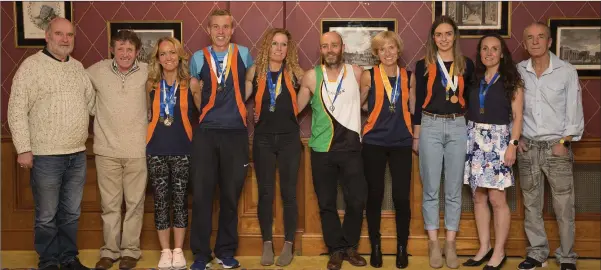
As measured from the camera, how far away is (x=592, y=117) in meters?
4.51

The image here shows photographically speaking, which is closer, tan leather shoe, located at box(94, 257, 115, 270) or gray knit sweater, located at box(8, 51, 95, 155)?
gray knit sweater, located at box(8, 51, 95, 155)

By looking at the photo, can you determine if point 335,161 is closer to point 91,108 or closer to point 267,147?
point 267,147

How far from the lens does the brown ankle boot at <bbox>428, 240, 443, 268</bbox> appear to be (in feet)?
13.8

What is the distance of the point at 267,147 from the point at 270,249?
721 millimetres

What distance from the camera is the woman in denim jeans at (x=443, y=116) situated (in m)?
4.08

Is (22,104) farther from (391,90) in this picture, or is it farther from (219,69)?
(391,90)

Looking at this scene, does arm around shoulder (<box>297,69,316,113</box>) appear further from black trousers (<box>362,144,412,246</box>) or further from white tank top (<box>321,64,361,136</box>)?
black trousers (<box>362,144,412,246</box>)

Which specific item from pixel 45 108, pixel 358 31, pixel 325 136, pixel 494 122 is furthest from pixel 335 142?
pixel 45 108

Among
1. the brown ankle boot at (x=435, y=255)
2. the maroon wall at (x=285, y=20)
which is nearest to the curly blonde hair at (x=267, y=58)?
the maroon wall at (x=285, y=20)

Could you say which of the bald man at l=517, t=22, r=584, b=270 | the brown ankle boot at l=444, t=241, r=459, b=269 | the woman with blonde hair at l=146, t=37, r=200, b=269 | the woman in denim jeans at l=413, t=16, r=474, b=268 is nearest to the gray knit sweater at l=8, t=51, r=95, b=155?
the woman with blonde hair at l=146, t=37, r=200, b=269

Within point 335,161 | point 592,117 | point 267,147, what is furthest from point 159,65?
point 592,117

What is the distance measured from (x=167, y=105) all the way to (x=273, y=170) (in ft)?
2.74

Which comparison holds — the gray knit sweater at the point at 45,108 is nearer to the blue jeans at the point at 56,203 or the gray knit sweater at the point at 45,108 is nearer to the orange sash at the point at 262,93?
the blue jeans at the point at 56,203

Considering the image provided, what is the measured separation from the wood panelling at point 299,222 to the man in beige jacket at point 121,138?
395mm
